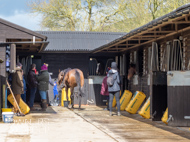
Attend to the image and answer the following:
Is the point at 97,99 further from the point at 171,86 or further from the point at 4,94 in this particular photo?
the point at 171,86

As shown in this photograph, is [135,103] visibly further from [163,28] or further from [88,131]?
[88,131]

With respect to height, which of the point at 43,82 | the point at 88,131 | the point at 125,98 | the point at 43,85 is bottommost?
the point at 88,131

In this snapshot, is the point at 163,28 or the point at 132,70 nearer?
the point at 163,28

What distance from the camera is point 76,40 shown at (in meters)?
21.8

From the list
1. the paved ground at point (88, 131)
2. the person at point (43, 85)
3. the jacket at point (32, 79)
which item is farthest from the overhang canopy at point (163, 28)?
the jacket at point (32, 79)

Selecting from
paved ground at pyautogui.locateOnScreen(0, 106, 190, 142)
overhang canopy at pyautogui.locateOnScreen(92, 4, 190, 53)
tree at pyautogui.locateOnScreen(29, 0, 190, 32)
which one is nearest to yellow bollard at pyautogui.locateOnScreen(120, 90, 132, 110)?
overhang canopy at pyautogui.locateOnScreen(92, 4, 190, 53)

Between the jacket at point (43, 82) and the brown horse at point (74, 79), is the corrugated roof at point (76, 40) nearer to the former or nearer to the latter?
the brown horse at point (74, 79)

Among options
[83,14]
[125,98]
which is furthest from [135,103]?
[83,14]

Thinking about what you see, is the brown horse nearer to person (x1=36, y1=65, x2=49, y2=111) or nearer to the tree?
person (x1=36, y1=65, x2=49, y2=111)

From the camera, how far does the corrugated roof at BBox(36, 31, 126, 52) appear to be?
20766 mm

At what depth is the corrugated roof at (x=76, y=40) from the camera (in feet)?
68.1

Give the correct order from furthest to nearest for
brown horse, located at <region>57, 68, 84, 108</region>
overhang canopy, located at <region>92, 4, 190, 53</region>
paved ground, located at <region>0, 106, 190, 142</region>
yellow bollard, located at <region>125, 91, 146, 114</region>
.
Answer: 1. brown horse, located at <region>57, 68, 84, 108</region>
2. yellow bollard, located at <region>125, 91, 146, 114</region>
3. overhang canopy, located at <region>92, 4, 190, 53</region>
4. paved ground, located at <region>0, 106, 190, 142</region>

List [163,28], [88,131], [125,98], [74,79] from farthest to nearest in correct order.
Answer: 1. [74,79]
2. [125,98]
3. [163,28]
4. [88,131]

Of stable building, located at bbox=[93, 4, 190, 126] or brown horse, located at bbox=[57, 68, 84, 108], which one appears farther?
brown horse, located at bbox=[57, 68, 84, 108]
